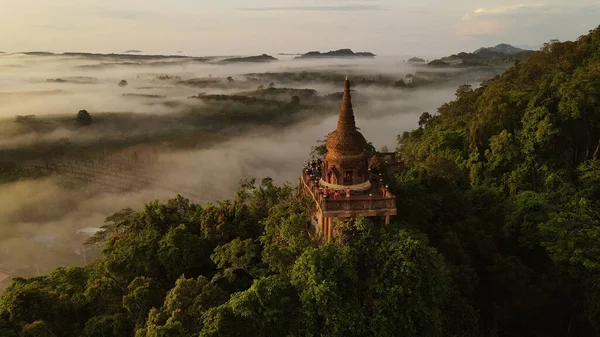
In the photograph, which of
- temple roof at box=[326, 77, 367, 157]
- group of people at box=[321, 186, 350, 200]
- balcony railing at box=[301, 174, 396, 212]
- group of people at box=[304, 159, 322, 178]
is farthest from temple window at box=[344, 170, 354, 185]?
group of people at box=[304, 159, 322, 178]

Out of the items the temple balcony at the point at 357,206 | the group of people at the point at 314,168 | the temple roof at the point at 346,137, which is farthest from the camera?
the group of people at the point at 314,168

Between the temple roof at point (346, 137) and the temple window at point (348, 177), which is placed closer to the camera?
the temple roof at point (346, 137)

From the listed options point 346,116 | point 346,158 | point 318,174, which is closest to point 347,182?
point 346,158

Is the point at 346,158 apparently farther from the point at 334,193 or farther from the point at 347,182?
the point at 334,193

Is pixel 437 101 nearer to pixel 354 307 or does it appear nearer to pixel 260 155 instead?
pixel 260 155

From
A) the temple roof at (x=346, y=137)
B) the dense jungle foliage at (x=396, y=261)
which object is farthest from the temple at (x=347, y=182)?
the dense jungle foliage at (x=396, y=261)

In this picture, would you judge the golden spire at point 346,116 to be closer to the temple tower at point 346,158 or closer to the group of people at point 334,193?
the temple tower at point 346,158
